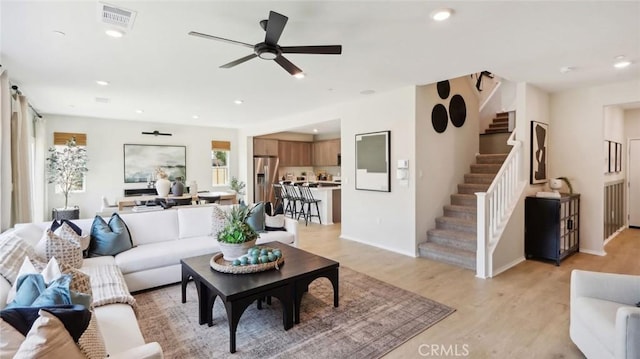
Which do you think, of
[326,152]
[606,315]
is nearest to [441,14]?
[606,315]

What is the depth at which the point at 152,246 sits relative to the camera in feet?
12.1

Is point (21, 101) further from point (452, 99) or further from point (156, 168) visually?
point (452, 99)

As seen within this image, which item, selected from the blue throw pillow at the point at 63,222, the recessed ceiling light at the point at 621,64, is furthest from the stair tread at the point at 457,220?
the blue throw pillow at the point at 63,222

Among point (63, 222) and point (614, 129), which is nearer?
point (63, 222)

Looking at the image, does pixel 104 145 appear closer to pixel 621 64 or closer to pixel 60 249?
pixel 60 249

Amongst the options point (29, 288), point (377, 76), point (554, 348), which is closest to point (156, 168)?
point (377, 76)

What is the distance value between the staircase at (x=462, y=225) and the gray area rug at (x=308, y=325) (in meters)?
1.34

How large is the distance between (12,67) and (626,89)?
26.2 feet

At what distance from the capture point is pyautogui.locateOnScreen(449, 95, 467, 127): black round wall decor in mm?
5270

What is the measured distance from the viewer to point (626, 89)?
4.33m

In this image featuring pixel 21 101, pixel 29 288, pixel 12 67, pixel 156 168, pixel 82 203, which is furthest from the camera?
pixel 156 168

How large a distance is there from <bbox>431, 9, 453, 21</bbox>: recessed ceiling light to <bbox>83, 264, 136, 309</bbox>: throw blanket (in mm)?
3179

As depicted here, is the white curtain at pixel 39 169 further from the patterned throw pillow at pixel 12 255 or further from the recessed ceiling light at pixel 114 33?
the recessed ceiling light at pixel 114 33

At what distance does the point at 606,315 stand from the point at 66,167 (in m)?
8.51
